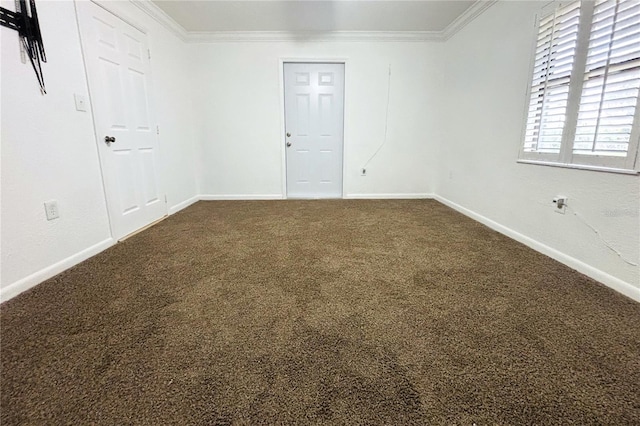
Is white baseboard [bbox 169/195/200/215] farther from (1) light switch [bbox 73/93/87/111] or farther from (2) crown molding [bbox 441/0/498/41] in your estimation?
(2) crown molding [bbox 441/0/498/41]

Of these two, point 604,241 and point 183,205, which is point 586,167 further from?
point 183,205

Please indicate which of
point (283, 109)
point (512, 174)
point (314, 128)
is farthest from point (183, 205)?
point (512, 174)

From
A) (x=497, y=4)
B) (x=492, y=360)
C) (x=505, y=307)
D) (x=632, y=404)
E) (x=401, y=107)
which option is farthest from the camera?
(x=401, y=107)

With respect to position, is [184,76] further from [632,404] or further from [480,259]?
[632,404]

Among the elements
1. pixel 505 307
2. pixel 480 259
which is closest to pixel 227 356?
pixel 505 307

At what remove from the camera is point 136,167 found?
291 centimetres

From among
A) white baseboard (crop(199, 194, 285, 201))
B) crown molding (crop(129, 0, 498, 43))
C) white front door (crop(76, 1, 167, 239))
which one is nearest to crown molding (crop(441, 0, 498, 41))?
crown molding (crop(129, 0, 498, 43))

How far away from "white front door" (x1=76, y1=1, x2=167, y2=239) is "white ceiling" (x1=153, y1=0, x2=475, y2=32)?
0.82m

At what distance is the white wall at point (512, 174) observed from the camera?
177 centimetres

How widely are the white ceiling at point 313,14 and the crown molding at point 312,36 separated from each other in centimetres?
8

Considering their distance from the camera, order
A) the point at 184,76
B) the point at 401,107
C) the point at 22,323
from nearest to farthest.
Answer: the point at 22,323, the point at 184,76, the point at 401,107

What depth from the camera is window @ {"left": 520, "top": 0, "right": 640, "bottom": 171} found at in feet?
5.46

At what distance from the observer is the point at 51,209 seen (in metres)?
1.94

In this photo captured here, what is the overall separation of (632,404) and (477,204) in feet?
8.32
